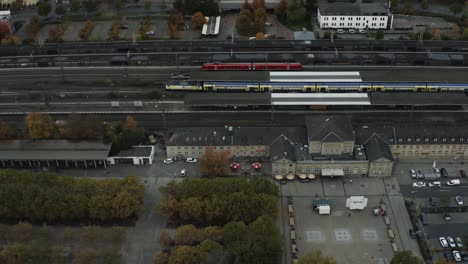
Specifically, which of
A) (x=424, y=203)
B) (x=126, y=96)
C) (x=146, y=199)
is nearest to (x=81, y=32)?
(x=126, y=96)

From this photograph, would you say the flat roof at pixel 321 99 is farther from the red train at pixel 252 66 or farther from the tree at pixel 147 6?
the tree at pixel 147 6

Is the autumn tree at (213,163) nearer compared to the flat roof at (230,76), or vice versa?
the autumn tree at (213,163)

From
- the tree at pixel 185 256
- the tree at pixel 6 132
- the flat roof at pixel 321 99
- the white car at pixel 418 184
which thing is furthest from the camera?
the flat roof at pixel 321 99

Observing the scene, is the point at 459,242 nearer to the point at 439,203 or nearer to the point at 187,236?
the point at 439,203

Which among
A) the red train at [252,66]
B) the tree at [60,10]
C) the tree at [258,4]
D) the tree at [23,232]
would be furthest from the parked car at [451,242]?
the tree at [60,10]

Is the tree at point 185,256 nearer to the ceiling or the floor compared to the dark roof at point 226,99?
nearer to the floor

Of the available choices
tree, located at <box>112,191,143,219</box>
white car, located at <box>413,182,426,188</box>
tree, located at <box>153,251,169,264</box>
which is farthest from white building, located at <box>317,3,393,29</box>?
tree, located at <box>153,251,169,264</box>
